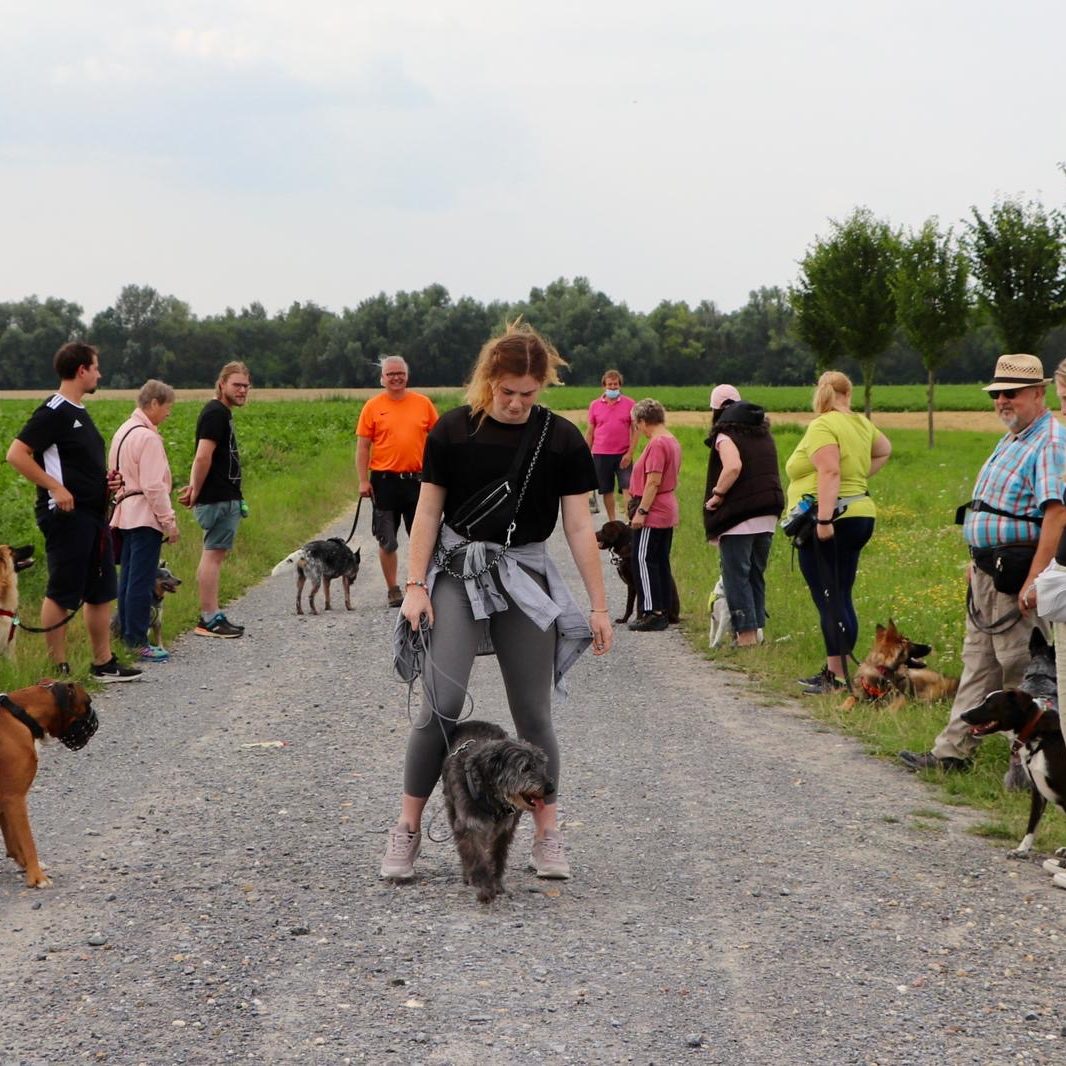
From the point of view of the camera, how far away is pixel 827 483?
8906 mm

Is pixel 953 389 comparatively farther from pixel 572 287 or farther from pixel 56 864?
pixel 56 864

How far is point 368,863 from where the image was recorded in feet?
18.3

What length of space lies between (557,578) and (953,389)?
82.5 m

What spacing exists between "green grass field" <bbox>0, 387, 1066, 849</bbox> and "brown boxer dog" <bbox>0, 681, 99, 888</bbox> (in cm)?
287

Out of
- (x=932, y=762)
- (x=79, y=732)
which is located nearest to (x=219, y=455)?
(x=79, y=732)

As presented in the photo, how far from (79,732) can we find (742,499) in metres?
5.87

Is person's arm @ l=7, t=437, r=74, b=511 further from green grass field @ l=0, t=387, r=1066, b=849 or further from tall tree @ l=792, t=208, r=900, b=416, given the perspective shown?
tall tree @ l=792, t=208, r=900, b=416

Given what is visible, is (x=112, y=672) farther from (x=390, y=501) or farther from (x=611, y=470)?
(x=611, y=470)

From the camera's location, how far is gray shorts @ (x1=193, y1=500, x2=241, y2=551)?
11.5m

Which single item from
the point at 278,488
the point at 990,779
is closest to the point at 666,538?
the point at 990,779

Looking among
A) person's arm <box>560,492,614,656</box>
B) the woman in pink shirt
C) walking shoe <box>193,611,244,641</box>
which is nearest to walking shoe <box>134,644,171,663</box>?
walking shoe <box>193,611,244,641</box>

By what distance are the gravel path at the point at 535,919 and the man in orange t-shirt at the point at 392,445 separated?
4.69 m

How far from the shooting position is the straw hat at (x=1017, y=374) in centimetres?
640

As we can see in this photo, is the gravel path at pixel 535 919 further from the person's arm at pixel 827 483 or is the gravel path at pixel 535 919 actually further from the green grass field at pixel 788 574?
the person's arm at pixel 827 483
